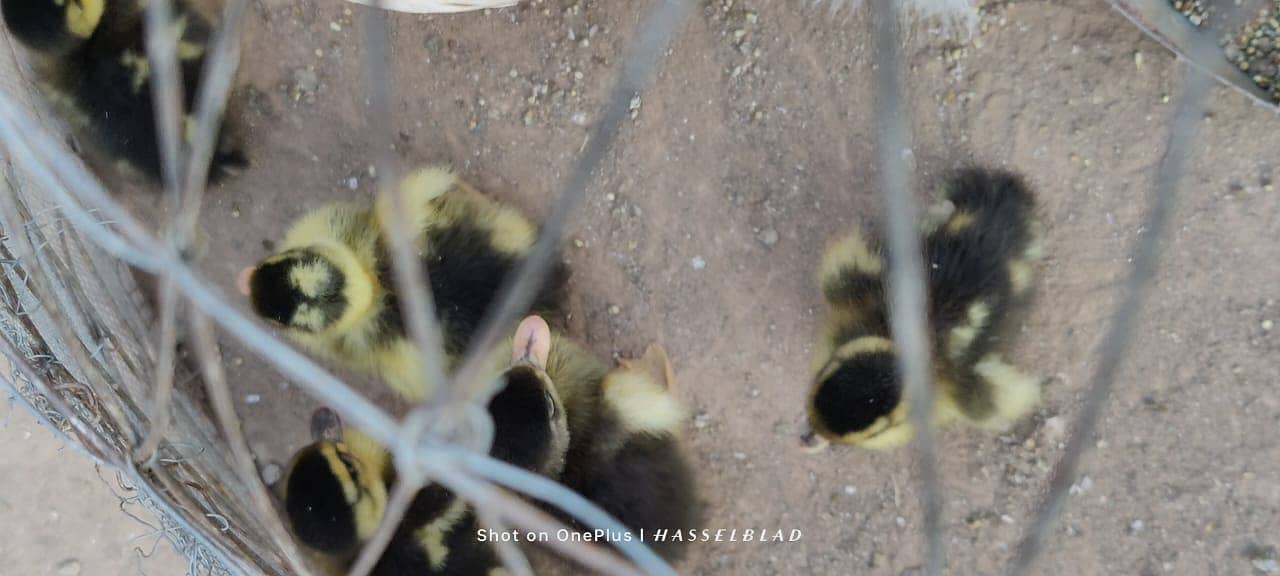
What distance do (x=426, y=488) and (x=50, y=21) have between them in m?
0.67

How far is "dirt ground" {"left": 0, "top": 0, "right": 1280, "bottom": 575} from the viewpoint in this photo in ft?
3.36

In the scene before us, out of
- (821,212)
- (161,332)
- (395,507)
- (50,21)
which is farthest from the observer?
(821,212)

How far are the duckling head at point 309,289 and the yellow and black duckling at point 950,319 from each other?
0.51m

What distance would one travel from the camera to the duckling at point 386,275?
933 mm

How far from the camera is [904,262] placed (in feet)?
2.11

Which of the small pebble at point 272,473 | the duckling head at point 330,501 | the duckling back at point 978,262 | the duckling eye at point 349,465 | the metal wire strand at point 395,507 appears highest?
the duckling back at point 978,262

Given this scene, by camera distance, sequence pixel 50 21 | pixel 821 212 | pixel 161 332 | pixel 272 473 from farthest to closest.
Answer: pixel 272 473 → pixel 821 212 → pixel 50 21 → pixel 161 332

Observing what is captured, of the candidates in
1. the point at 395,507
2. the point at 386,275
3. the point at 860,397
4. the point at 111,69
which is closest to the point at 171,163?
the point at 395,507

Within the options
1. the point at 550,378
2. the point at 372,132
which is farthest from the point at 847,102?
the point at 372,132

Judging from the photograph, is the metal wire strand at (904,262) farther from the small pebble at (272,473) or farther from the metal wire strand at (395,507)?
the small pebble at (272,473)

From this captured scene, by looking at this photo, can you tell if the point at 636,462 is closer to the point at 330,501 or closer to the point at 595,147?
the point at 330,501

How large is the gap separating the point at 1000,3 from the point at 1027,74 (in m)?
0.09

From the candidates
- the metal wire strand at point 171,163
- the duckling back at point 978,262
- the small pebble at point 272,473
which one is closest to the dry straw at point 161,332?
the metal wire strand at point 171,163

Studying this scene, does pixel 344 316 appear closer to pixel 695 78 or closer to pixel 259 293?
pixel 259 293
